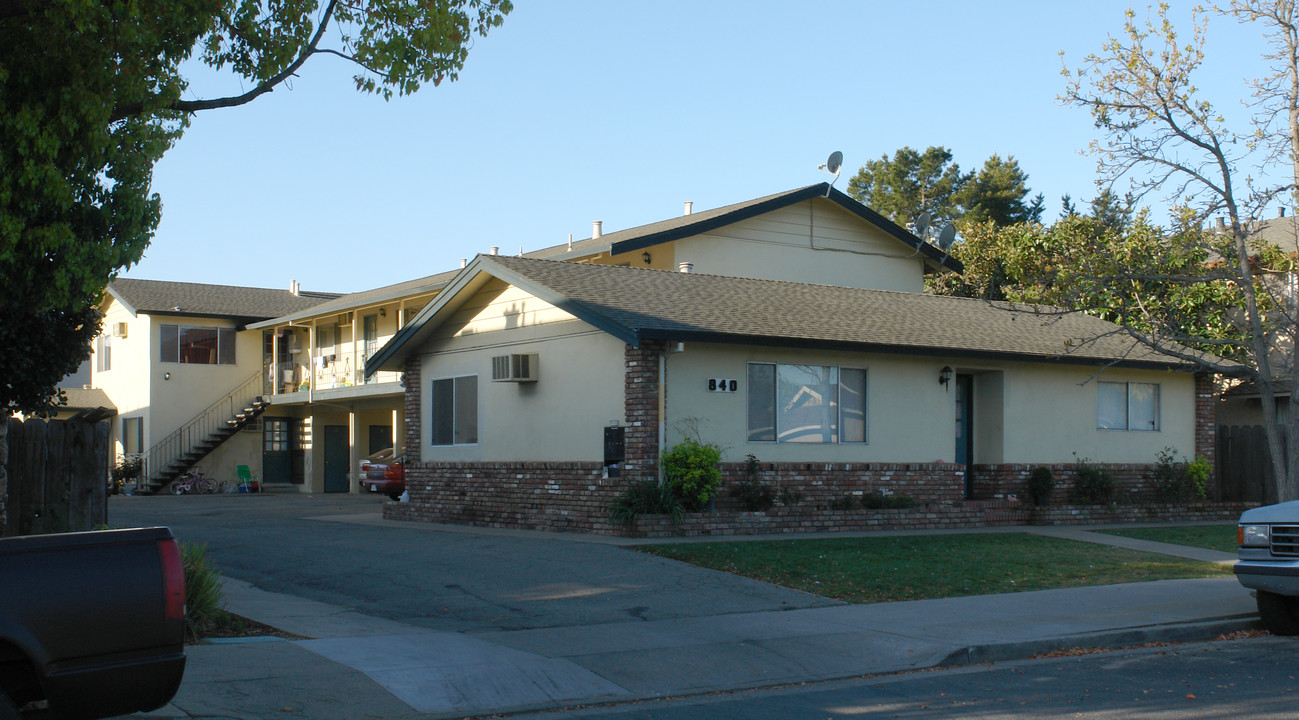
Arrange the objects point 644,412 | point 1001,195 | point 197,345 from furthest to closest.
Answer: point 1001,195, point 197,345, point 644,412

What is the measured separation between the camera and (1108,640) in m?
10.6

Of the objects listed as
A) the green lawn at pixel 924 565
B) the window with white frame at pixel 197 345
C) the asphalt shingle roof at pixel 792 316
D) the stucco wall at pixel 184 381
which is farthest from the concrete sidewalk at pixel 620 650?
the window with white frame at pixel 197 345

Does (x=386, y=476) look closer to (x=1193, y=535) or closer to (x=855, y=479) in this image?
(x=855, y=479)

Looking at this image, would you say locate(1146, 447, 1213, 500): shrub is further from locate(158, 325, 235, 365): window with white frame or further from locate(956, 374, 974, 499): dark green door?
locate(158, 325, 235, 365): window with white frame

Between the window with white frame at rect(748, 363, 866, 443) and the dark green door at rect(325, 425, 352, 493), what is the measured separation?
21.5 metres

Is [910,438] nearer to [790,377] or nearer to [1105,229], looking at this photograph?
[790,377]

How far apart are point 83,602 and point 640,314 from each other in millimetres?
12137

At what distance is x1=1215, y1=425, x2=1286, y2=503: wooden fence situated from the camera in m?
23.9

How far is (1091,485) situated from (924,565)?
8.12 metres

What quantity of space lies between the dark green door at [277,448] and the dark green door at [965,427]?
23.7 metres

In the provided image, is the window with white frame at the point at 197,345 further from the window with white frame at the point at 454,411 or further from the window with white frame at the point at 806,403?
the window with white frame at the point at 806,403

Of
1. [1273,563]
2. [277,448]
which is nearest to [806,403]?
[1273,563]

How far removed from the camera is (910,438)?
19.6 meters

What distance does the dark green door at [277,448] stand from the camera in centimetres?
3719
